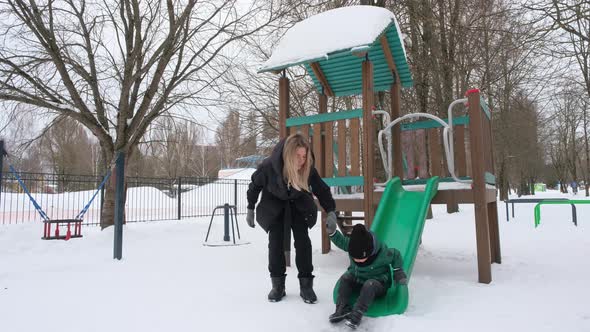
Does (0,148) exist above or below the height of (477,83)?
below

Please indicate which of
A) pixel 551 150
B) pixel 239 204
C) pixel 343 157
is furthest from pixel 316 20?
pixel 551 150

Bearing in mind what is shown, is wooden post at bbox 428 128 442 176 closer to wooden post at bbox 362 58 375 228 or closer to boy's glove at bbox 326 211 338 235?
wooden post at bbox 362 58 375 228

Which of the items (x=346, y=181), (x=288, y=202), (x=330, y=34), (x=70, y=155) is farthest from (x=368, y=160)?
(x=70, y=155)

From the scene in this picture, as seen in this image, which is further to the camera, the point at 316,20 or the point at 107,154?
the point at 107,154

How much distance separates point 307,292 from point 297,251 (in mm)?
384

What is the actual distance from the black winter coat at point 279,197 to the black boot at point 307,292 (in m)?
0.51

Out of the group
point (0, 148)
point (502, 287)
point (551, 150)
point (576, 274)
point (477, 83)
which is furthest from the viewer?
point (551, 150)

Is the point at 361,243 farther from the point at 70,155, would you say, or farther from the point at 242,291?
the point at 70,155

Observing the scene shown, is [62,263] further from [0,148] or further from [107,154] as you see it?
[107,154]

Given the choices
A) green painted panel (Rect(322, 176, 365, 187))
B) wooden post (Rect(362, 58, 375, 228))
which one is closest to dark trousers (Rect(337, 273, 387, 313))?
wooden post (Rect(362, 58, 375, 228))

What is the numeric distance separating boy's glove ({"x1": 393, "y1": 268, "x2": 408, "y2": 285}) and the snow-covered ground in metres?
0.24

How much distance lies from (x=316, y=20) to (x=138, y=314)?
13.6ft

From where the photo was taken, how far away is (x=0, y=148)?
232 inches

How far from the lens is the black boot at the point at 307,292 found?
3402 mm
